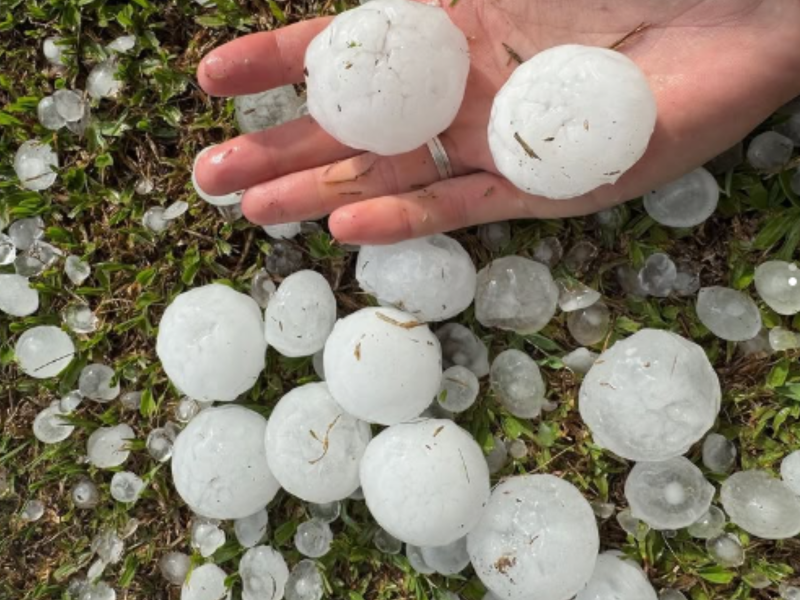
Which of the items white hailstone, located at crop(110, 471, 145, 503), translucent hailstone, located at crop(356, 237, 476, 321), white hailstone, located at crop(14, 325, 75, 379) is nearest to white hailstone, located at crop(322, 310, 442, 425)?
translucent hailstone, located at crop(356, 237, 476, 321)

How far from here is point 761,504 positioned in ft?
5.35

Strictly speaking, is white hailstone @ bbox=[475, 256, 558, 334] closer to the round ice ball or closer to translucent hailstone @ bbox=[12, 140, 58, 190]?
the round ice ball

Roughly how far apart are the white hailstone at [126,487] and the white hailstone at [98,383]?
0.57 ft

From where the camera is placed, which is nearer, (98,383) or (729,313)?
(729,313)

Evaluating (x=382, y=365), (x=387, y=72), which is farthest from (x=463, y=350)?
(x=387, y=72)

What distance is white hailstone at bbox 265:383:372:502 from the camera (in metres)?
1.62

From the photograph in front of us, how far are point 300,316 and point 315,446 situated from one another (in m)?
0.25

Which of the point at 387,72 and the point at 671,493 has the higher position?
the point at 387,72

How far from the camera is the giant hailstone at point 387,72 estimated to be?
4.66 ft

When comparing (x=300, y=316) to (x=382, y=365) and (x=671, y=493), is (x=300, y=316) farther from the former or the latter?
(x=671, y=493)

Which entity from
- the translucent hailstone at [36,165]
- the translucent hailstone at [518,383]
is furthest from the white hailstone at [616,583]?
the translucent hailstone at [36,165]

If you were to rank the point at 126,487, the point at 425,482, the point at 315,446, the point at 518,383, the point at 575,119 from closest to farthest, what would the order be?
the point at 575,119 < the point at 425,482 < the point at 315,446 < the point at 518,383 < the point at 126,487

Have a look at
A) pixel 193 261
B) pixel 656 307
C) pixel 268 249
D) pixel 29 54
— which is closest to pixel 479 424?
pixel 656 307

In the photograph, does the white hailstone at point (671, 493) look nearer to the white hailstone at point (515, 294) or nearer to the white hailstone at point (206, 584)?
the white hailstone at point (515, 294)
